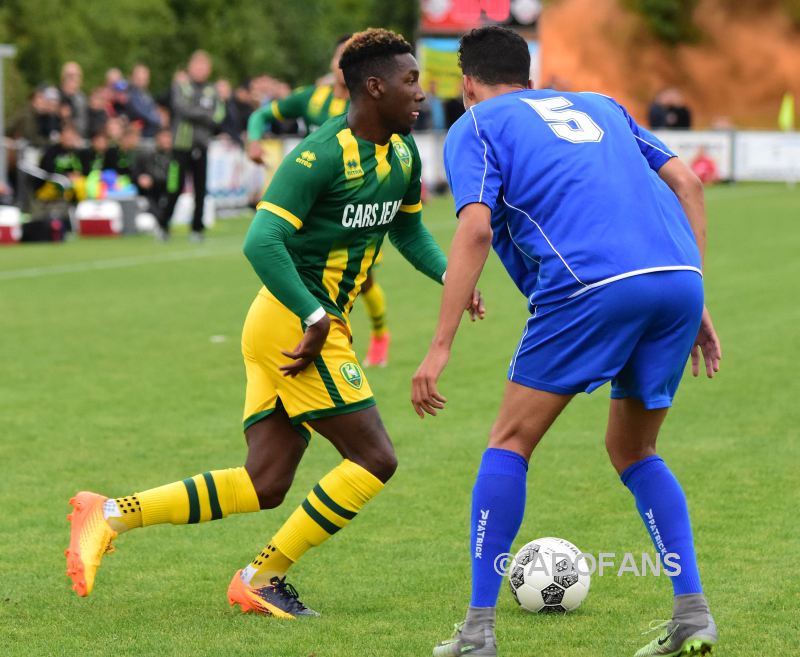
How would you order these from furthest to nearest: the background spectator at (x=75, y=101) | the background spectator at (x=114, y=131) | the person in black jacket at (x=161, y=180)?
1. the background spectator at (x=75, y=101)
2. the background spectator at (x=114, y=131)
3. the person in black jacket at (x=161, y=180)

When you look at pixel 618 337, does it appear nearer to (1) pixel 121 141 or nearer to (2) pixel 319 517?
(2) pixel 319 517

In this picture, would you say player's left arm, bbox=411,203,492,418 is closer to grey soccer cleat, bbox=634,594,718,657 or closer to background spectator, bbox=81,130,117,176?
grey soccer cleat, bbox=634,594,718,657

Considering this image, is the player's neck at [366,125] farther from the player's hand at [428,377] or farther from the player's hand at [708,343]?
the player's hand at [708,343]

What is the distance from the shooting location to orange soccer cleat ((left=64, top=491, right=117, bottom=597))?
486 cm

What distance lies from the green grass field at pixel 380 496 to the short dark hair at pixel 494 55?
5.94 feet

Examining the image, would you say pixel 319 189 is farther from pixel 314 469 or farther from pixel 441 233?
pixel 441 233

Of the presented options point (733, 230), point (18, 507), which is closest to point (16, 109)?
point (733, 230)

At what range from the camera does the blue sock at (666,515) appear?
4.57 meters

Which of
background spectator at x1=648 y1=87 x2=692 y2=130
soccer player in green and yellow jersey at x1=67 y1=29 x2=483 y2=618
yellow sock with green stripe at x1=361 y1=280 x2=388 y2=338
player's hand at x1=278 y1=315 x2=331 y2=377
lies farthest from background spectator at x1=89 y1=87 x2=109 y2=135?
player's hand at x1=278 y1=315 x2=331 y2=377

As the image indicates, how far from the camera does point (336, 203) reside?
16.6 ft

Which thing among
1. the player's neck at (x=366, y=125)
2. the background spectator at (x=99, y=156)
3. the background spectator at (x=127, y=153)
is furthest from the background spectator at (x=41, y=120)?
the player's neck at (x=366, y=125)

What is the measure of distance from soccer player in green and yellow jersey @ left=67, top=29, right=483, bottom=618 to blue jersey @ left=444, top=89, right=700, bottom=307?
587 mm

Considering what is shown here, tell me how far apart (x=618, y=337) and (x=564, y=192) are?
0.47 meters

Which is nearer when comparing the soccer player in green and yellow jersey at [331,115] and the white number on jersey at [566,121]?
the white number on jersey at [566,121]
